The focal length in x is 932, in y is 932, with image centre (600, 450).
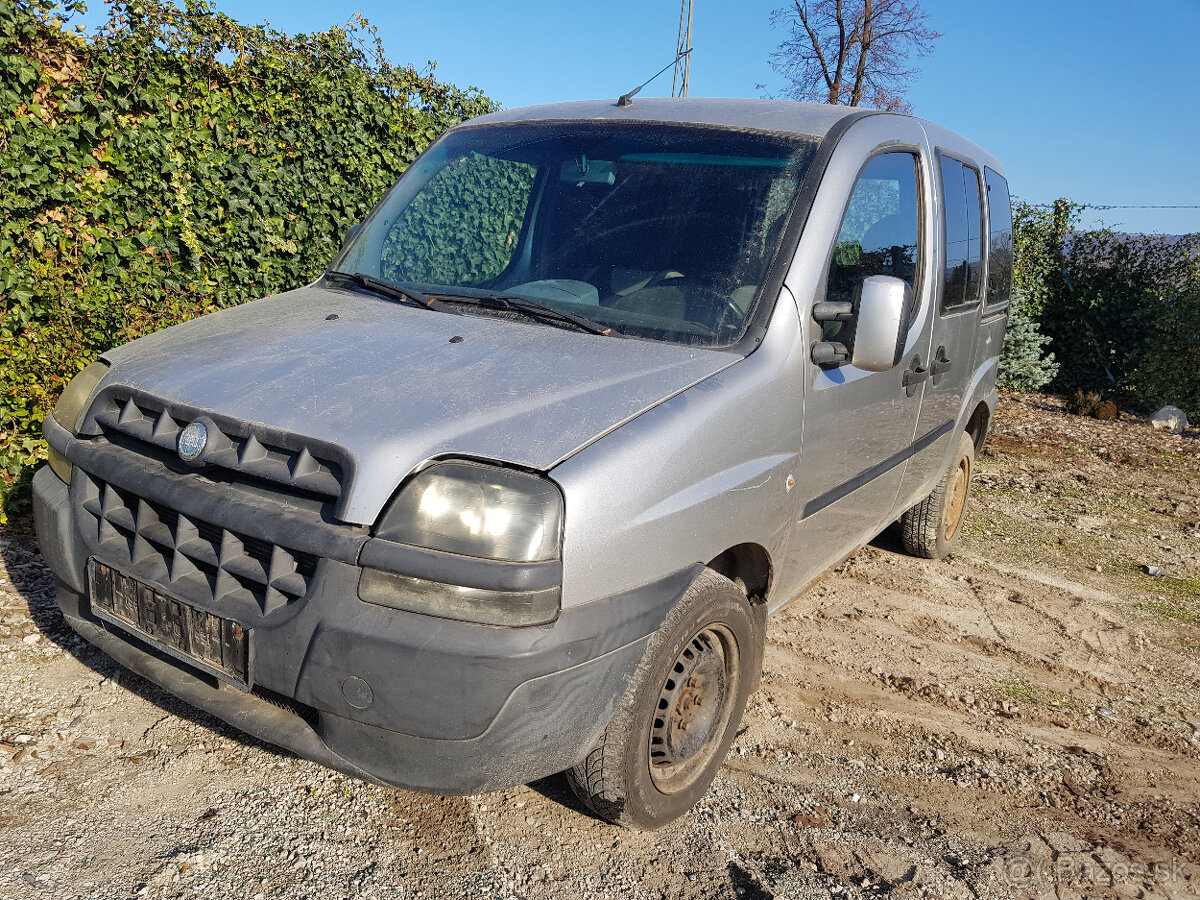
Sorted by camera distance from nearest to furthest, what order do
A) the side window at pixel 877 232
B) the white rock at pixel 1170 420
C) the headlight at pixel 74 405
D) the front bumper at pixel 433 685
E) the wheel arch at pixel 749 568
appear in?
the front bumper at pixel 433 685, the headlight at pixel 74 405, the wheel arch at pixel 749 568, the side window at pixel 877 232, the white rock at pixel 1170 420

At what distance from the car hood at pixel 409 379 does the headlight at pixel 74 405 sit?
0.09 meters

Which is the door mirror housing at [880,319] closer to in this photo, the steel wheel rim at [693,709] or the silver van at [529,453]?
the silver van at [529,453]

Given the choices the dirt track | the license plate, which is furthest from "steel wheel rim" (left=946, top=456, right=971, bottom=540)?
the license plate

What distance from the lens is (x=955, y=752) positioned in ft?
11.4

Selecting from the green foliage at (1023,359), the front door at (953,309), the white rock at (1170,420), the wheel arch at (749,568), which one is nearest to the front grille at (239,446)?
the wheel arch at (749,568)

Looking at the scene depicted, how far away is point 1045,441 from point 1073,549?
3.70 m

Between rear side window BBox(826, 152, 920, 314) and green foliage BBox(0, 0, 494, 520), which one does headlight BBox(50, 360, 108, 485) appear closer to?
green foliage BBox(0, 0, 494, 520)

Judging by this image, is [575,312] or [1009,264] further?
[1009,264]

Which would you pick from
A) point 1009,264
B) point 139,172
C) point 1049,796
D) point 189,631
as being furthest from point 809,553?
point 139,172

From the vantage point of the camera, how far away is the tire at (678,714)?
2514 millimetres

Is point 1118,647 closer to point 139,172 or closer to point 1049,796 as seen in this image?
point 1049,796

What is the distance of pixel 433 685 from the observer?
215 cm

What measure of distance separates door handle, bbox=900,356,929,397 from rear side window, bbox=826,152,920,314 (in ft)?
1.14

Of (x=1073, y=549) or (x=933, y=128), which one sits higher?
(x=933, y=128)
